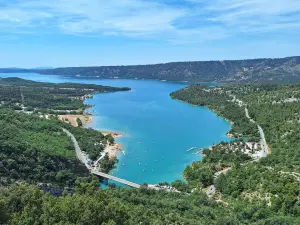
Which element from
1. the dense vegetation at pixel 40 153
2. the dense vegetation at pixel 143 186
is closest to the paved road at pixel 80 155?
the dense vegetation at pixel 40 153

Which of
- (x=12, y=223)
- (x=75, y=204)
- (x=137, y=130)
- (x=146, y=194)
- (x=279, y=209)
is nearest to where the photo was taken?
(x=12, y=223)

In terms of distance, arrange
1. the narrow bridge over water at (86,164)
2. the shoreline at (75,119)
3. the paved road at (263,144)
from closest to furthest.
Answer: the narrow bridge over water at (86,164) → the paved road at (263,144) → the shoreline at (75,119)

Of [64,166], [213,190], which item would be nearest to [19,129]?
[64,166]

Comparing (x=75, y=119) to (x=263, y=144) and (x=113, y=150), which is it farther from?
(x=263, y=144)

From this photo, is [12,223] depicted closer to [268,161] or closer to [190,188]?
[190,188]

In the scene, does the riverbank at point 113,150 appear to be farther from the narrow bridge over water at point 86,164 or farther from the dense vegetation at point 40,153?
the narrow bridge over water at point 86,164

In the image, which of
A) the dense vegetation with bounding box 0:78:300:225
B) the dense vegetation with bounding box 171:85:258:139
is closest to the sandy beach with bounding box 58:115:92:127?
the dense vegetation with bounding box 0:78:300:225

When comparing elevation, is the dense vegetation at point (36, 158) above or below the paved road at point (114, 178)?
above

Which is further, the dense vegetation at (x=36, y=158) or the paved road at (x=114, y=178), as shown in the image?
the paved road at (x=114, y=178)

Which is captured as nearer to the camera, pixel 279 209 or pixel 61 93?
pixel 279 209
